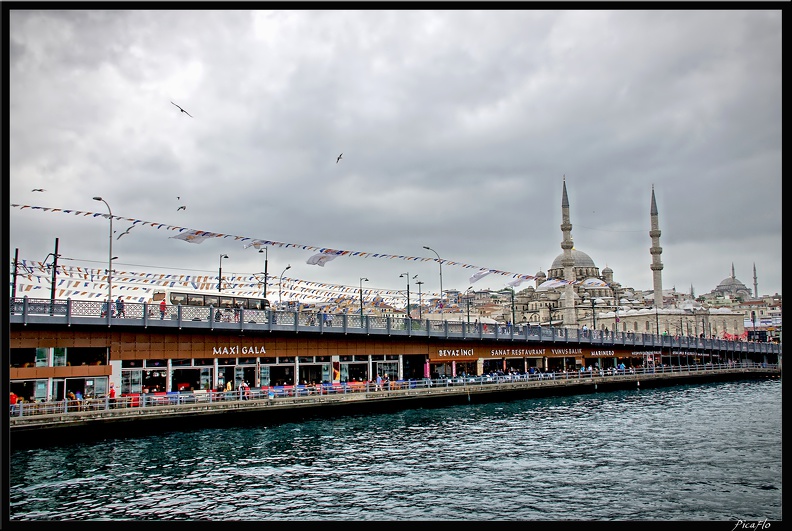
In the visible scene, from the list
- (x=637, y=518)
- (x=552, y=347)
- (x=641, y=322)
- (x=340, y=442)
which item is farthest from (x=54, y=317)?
(x=641, y=322)

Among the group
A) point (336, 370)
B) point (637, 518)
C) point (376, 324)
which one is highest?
point (376, 324)

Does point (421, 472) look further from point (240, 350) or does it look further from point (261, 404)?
point (240, 350)

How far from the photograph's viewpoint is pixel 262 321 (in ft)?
155

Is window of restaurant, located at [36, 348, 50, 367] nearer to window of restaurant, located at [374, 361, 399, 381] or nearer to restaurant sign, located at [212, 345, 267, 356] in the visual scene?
restaurant sign, located at [212, 345, 267, 356]

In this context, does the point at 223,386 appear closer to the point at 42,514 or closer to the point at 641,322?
the point at 42,514

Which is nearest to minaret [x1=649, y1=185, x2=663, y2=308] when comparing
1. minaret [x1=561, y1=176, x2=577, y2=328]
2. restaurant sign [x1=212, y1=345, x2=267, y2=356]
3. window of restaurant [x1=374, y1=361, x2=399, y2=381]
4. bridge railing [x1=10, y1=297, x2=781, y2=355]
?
minaret [x1=561, y1=176, x2=577, y2=328]

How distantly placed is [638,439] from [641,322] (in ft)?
435

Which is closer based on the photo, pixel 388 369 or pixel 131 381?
pixel 131 381

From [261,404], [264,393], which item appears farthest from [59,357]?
[264,393]

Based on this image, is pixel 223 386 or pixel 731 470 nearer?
pixel 731 470

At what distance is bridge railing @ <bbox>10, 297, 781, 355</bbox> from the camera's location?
38.6 m

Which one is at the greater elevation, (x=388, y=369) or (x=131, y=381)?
(x=131, y=381)

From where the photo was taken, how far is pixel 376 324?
54.7 metres
